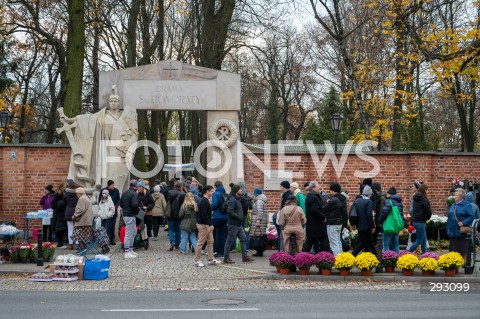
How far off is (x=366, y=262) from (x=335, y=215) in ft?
5.25

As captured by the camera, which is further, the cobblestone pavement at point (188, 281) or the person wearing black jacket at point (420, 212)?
the person wearing black jacket at point (420, 212)

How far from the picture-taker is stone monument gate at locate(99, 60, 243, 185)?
23062 millimetres

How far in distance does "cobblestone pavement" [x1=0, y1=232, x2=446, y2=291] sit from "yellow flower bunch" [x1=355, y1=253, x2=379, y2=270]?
0.92 ft

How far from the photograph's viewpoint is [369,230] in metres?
15.9

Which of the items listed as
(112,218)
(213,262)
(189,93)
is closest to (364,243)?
(213,262)

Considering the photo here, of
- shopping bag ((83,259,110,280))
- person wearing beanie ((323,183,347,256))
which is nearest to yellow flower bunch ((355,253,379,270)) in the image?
person wearing beanie ((323,183,347,256))

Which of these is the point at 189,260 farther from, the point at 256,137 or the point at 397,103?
the point at 256,137

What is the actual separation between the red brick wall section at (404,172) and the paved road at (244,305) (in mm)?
11009

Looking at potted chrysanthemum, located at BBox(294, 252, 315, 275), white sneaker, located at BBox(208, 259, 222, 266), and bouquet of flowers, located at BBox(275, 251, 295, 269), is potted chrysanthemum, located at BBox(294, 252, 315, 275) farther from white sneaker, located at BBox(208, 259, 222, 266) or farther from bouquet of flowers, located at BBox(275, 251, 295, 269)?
white sneaker, located at BBox(208, 259, 222, 266)

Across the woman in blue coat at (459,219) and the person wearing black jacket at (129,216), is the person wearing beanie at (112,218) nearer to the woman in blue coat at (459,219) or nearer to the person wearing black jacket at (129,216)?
the person wearing black jacket at (129,216)

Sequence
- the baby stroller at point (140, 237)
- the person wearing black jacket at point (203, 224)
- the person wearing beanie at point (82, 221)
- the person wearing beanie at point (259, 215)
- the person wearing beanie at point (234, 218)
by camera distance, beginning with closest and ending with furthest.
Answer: the person wearing black jacket at point (203, 224) < the person wearing beanie at point (234, 218) < the person wearing beanie at point (82, 221) < the person wearing beanie at point (259, 215) < the baby stroller at point (140, 237)

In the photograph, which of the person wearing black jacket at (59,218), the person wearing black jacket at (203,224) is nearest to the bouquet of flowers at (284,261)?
the person wearing black jacket at (203,224)

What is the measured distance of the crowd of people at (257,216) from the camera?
15820 mm

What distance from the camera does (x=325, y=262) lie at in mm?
14641
